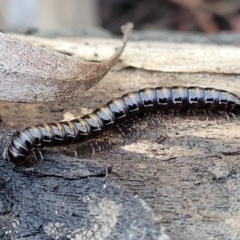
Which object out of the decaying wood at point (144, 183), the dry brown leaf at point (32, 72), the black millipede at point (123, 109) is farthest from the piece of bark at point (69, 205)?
the dry brown leaf at point (32, 72)

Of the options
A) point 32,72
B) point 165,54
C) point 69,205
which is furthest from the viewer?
point 165,54

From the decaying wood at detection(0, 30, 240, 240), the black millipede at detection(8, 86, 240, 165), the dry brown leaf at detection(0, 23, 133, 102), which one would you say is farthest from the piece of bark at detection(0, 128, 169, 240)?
the dry brown leaf at detection(0, 23, 133, 102)

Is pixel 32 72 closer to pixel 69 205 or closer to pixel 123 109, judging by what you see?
pixel 123 109

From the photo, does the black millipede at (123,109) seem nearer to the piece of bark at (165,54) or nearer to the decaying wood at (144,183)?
the decaying wood at (144,183)

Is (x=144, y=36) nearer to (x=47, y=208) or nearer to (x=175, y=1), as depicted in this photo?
(x=175, y=1)

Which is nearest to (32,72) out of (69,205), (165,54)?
(69,205)

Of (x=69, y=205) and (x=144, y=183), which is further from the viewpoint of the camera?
(x=144, y=183)

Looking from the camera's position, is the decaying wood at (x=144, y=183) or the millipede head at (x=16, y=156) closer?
the decaying wood at (x=144, y=183)
